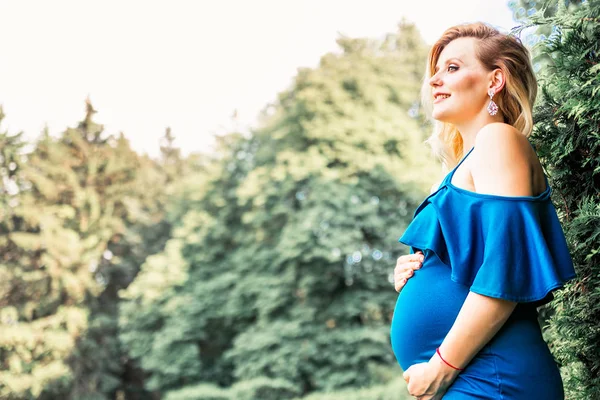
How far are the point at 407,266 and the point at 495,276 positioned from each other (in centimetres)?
32

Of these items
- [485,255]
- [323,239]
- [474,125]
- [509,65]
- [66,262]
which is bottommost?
[323,239]

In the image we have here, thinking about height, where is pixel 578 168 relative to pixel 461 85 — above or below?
below

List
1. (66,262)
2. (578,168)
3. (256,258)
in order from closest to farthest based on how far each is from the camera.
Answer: (578,168) → (256,258) → (66,262)

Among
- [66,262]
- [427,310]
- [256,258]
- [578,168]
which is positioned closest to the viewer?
[427,310]

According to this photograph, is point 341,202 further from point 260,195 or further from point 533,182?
point 533,182

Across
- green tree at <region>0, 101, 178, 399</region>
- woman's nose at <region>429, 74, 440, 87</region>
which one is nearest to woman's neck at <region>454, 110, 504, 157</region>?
woman's nose at <region>429, 74, 440, 87</region>

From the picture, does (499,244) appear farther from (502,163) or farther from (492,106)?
(492,106)

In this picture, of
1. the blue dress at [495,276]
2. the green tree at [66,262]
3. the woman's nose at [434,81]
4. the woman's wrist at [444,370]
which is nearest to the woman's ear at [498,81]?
the woman's nose at [434,81]

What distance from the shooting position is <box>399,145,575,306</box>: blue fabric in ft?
4.13

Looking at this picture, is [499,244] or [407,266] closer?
[499,244]

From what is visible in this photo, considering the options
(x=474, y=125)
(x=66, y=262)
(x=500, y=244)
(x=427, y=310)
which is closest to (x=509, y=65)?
(x=474, y=125)

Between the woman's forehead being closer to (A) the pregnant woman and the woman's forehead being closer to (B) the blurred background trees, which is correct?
(A) the pregnant woman

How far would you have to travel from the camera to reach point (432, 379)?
1.32 m

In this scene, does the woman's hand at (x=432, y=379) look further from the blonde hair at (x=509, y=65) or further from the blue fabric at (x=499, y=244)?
the blonde hair at (x=509, y=65)
